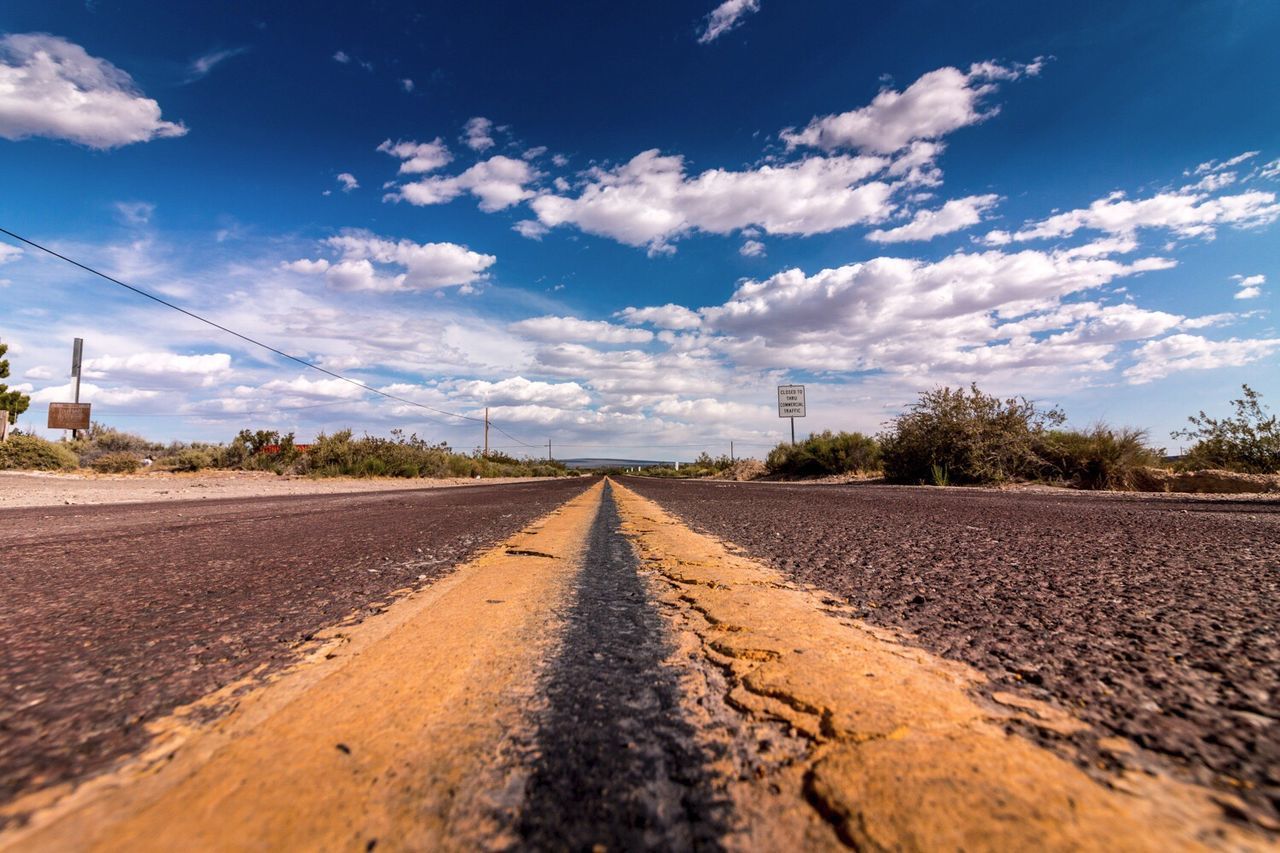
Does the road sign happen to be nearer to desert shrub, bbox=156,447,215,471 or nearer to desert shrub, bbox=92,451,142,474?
desert shrub, bbox=156,447,215,471

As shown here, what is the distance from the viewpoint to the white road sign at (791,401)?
1638 inches

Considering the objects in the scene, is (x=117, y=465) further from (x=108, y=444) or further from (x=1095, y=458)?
(x=1095, y=458)

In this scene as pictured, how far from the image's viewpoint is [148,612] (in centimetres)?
170

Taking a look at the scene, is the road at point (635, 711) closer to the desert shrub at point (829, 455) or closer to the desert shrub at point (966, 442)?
the desert shrub at point (966, 442)

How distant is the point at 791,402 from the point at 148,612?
139 ft

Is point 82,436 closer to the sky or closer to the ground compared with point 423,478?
closer to the sky

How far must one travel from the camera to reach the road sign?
26953 mm

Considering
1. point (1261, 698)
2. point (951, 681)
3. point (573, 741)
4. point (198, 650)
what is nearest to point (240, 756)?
point (573, 741)

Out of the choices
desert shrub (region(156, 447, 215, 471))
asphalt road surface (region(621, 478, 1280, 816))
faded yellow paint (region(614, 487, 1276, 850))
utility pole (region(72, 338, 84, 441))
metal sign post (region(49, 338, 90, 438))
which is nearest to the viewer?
faded yellow paint (region(614, 487, 1276, 850))

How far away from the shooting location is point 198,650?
1325mm

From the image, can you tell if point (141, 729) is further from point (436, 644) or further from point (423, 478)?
point (423, 478)

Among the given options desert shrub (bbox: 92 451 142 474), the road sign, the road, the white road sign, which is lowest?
the road

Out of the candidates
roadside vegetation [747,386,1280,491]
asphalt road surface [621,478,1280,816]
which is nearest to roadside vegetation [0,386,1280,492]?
roadside vegetation [747,386,1280,491]

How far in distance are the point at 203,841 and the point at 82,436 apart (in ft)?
120
